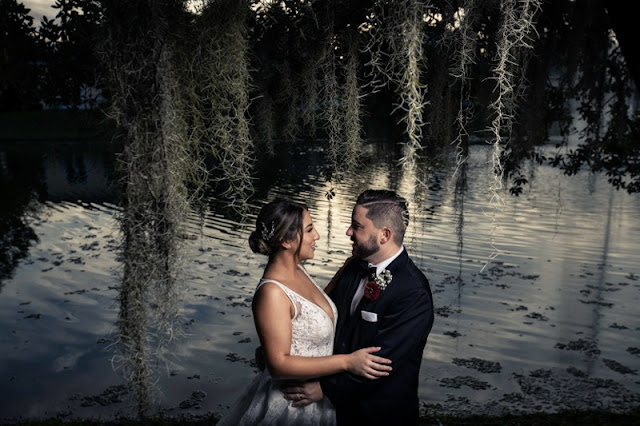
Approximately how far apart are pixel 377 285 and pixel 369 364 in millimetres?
356

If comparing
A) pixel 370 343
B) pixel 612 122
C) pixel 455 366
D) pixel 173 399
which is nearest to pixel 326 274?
pixel 455 366

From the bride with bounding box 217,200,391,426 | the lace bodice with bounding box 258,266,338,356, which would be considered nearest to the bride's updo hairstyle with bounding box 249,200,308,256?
the bride with bounding box 217,200,391,426

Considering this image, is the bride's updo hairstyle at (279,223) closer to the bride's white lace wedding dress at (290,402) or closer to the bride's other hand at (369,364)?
the bride's white lace wedding dress at (290,402)

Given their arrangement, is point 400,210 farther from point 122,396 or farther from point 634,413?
point 122,396

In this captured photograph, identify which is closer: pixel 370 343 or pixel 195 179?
pixel 370 343

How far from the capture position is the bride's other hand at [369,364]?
2426 millimetres

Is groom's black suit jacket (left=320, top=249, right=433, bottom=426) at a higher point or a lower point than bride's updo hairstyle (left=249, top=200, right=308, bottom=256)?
lower

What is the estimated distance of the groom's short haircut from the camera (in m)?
2.61

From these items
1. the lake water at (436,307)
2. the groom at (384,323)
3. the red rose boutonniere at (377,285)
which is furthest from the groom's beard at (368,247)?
the lake water at (436,307)

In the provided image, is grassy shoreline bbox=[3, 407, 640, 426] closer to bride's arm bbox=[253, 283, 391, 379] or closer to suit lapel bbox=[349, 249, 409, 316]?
suit lapel bbox=[349, 249, 409, 316]

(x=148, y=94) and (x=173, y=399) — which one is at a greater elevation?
(x=148, y=94)

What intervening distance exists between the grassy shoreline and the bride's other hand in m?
3.46

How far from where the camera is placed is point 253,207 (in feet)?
62.0

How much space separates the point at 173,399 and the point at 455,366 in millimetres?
3415
